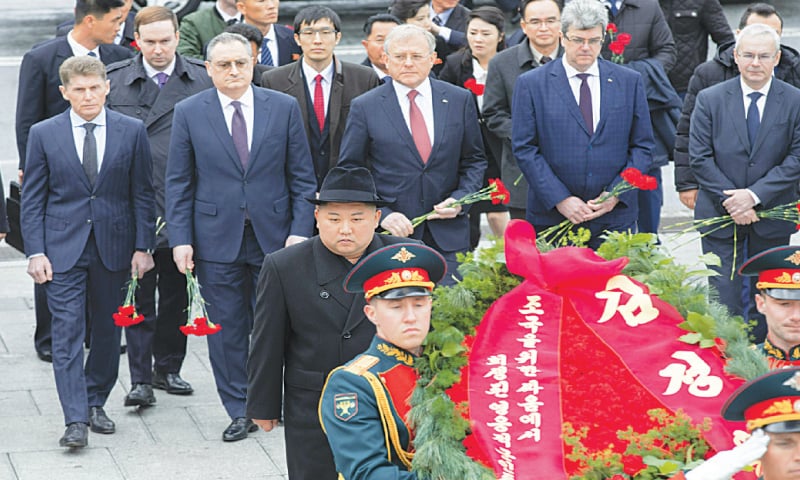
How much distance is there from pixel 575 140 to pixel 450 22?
3519mm

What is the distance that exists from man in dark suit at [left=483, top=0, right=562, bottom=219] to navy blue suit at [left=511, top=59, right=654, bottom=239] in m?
0.84

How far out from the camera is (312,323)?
19.9 ft

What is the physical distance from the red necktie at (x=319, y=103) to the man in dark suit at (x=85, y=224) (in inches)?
53.7

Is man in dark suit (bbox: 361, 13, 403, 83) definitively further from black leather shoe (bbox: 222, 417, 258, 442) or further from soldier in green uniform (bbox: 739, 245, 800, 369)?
soldier in green uniform (bbox: 739, 245, 800, 369)

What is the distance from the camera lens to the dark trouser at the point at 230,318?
27.0 ft

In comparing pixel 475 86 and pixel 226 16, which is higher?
pixel 226 16

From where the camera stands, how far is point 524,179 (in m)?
9.41

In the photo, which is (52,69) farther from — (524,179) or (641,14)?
(641,14)

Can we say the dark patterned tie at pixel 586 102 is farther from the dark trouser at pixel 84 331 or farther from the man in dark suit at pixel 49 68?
the man in dark suit at pixel 49 68

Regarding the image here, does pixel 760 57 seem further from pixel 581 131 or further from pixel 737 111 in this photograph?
pixel 581 131

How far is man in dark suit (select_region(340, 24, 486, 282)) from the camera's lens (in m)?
8.45

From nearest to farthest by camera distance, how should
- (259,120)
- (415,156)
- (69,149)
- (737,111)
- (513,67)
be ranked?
(69,149), (259,120), (415,156), (737,111), (513,67)

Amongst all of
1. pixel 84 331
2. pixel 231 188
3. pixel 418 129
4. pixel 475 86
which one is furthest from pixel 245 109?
pixel 475 86

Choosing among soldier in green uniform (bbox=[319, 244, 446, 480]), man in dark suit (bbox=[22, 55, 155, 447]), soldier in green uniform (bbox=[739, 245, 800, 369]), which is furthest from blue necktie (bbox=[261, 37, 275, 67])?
soldier in green uniform (bbox=[319, 244, 446, 480])
